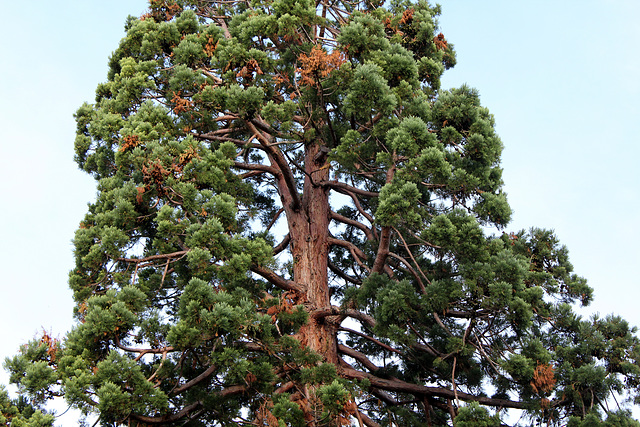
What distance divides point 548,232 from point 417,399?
2.85 meters

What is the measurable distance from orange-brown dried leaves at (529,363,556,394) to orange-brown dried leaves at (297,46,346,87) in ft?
14.0

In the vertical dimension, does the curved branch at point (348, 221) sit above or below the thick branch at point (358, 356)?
above

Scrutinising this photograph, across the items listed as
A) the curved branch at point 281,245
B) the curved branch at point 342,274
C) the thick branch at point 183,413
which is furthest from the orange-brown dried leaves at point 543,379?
the curved branch at point 281,245

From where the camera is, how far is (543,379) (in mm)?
7309

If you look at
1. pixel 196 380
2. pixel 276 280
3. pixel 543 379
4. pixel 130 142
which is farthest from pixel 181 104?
pixel 543 379

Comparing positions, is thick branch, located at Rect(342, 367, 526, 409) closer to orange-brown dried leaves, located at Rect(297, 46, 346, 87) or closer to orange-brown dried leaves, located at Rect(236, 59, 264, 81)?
orange-brown dried leaves, located at Rect(297, 46, 346, 87)

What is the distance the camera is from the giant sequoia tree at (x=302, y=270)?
281 inches

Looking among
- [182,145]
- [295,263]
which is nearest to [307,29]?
[182,145]

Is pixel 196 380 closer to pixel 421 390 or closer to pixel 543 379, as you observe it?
pixel 421 390

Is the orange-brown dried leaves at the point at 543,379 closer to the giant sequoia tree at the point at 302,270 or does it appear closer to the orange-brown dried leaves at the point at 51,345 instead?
the giant sequoia tree at the point at 302,270

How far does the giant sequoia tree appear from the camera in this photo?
7.13 meters

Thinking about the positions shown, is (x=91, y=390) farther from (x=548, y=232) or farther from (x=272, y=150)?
(x=548, y=232)

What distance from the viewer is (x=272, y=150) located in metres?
8.91

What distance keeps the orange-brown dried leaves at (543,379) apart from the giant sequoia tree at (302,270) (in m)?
0.03
